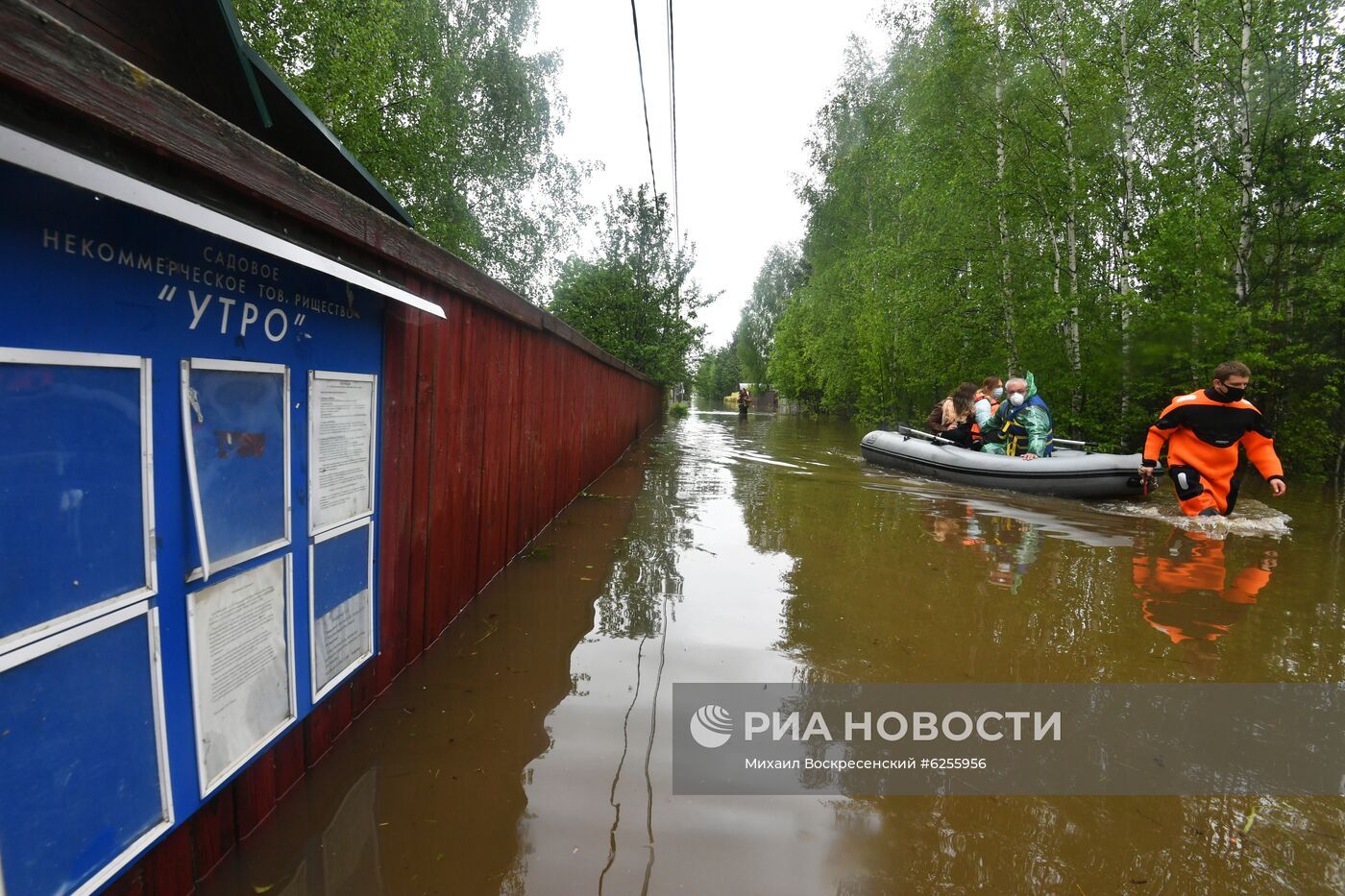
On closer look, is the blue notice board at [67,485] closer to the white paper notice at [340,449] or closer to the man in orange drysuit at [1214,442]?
the white paper notice at [340,449]

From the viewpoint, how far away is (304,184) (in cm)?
183

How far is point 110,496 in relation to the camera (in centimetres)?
134

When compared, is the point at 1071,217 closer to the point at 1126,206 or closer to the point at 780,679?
the point at 1126,206

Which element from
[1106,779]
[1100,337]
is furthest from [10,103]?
[1100,337]

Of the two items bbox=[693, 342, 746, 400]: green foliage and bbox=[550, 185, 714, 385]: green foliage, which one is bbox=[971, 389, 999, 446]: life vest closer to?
bbox=[550, 185, 714, 385]: green foliage

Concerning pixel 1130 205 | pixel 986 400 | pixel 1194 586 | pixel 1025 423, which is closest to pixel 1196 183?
pixel 1130 205

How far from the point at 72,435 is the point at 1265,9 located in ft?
51.9

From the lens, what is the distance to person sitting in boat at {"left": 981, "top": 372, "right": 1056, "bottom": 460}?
948cm

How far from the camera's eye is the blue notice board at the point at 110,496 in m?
1.15

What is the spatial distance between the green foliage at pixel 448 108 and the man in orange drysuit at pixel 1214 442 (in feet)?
47.1

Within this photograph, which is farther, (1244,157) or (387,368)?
(1244,157)

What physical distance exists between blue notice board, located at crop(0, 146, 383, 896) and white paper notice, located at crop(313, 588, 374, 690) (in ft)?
1.10
